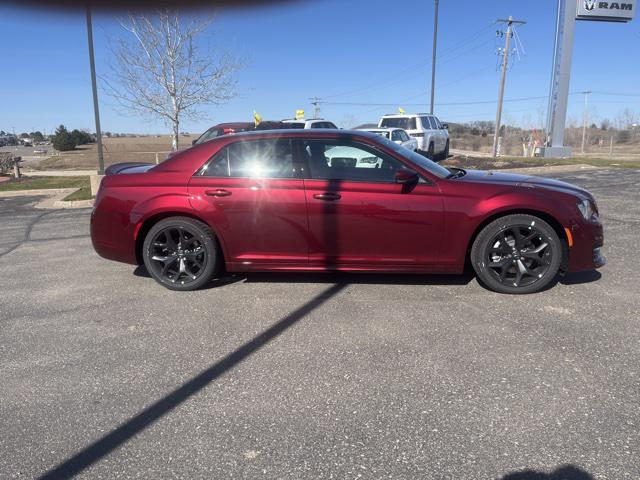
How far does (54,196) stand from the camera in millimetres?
13023

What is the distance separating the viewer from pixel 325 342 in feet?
11.9

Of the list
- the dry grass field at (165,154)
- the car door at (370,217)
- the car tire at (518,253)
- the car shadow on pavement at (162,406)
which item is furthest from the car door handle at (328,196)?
the dry grass field at (165,154)

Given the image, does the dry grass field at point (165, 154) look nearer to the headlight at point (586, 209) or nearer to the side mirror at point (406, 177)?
the headlight at point (586, 209)

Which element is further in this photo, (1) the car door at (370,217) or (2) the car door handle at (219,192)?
(2) the car door handle at (219,192)

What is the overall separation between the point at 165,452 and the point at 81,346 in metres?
1.64

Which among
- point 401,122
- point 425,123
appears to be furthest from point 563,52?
point 401,122

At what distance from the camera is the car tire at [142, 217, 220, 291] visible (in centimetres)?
479

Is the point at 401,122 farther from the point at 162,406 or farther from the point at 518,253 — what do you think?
the point at 162,406

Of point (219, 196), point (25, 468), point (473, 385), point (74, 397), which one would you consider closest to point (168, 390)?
point (74, 397)

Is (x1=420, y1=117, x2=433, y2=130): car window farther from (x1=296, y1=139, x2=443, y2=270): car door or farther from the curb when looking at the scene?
(x1=296, y1=139, x2=443, y2=270): car door

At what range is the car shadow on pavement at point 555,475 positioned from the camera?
2176 mm

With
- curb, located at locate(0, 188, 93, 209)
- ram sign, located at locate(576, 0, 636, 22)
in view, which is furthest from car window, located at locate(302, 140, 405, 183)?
ram sign, located at locate(576, 0, 636, 22)

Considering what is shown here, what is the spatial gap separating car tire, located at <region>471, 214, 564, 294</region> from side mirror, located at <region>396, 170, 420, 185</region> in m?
0.78

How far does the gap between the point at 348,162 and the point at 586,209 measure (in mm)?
2223
